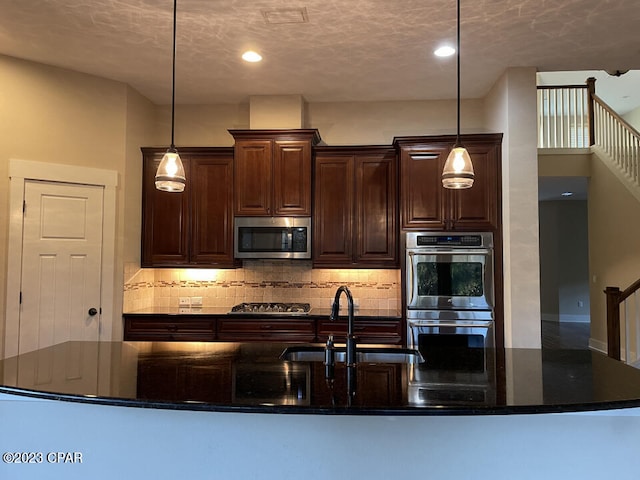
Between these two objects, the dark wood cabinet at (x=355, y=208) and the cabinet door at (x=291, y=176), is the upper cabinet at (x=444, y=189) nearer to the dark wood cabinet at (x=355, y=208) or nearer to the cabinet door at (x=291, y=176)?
the dark wood cabinet at (x=355, y=208)

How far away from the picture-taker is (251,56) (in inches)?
139

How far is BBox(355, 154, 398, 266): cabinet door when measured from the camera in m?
4.12

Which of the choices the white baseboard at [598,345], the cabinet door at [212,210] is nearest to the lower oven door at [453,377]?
the cabinet door at [212,210]

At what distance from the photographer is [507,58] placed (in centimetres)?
352

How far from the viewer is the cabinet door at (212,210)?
430cm

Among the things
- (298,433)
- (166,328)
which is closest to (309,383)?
(298,433)

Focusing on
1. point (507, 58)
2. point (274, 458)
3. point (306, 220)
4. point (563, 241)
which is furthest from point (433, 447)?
point (563, 241)

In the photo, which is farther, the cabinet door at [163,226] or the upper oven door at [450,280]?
the cabinet door at [163,226]

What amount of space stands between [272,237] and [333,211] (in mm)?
611

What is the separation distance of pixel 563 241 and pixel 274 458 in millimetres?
9919

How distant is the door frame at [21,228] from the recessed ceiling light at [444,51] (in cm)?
288

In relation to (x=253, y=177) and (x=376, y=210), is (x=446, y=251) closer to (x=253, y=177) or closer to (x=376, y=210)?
(x=376, y=210)

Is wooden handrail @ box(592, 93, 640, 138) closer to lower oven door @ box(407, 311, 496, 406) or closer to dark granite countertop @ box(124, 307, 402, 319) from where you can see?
dark granite countertop @ box(124, 307, 402, 319)

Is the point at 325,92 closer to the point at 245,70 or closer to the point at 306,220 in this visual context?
the point at 245,70
